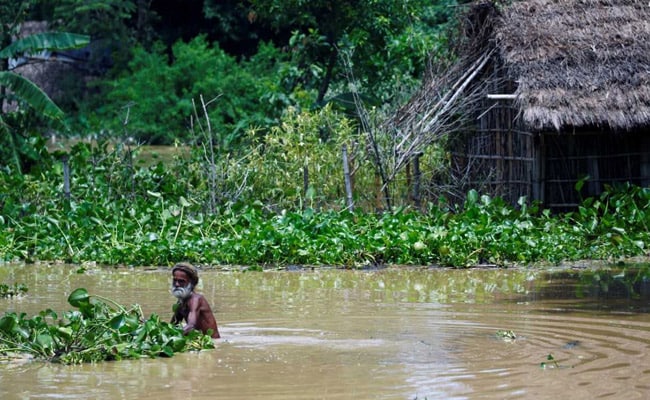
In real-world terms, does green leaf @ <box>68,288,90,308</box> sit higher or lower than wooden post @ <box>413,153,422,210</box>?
lower

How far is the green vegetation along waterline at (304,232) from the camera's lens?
41.4 feet

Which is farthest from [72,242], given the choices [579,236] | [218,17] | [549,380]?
[218,17]

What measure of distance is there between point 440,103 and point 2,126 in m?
6.72

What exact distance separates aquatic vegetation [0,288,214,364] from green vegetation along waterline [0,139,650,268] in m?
5.34

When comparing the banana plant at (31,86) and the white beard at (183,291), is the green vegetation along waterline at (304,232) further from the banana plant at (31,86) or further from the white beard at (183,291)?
the white beard at (183,291)

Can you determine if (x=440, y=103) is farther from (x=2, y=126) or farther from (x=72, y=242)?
(x=2, y=126)

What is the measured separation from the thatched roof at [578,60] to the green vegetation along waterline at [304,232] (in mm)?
1168

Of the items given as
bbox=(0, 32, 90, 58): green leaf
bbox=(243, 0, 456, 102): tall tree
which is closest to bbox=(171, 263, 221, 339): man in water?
bbox=(0, 32, 90, 58): green leaf

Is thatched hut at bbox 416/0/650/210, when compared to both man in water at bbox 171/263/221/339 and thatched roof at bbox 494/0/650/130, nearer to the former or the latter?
thatched roof at bbox 494/0/650/130

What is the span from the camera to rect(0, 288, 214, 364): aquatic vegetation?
714cm

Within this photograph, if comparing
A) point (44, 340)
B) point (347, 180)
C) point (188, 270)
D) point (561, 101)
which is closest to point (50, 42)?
point (347, 180)

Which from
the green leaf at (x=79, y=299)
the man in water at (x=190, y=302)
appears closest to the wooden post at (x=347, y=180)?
the man in water at (x=190, y=302)

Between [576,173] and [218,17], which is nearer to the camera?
[576,173]

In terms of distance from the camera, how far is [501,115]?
16.3 meters
